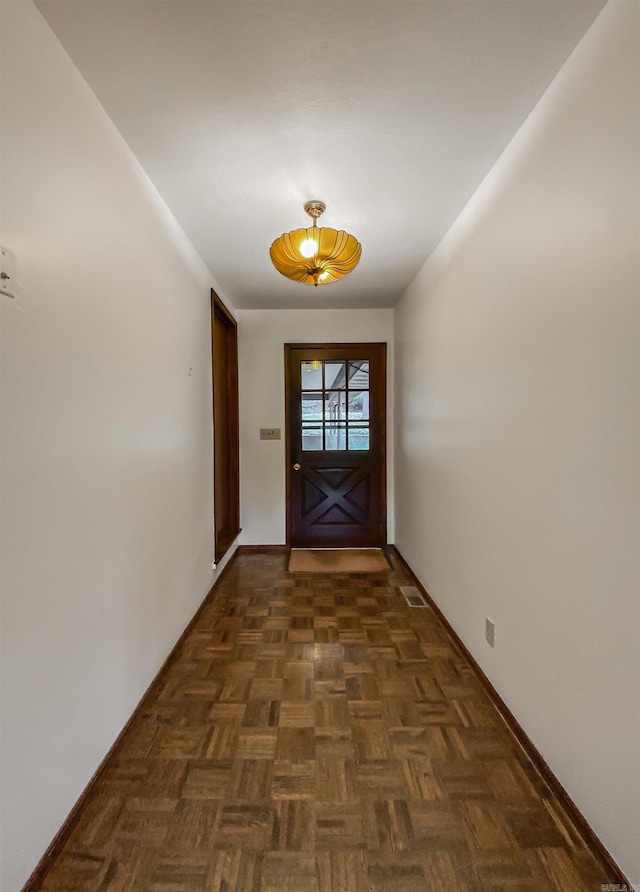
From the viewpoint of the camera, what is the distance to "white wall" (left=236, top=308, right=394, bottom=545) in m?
4.15

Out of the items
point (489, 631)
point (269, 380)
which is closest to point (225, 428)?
point (269, 380)

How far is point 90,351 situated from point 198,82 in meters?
0.96

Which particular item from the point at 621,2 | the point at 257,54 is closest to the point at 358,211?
the point at 257,54

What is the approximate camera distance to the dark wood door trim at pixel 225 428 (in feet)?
11.0

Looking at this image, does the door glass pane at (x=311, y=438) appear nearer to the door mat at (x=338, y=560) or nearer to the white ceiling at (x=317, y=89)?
the door mat at (x=338, y=560)

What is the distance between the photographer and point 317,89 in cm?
143

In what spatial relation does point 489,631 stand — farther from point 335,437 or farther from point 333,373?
point 333,373

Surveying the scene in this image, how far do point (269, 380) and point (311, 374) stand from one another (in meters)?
0.42

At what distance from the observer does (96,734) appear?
1443 millimetres

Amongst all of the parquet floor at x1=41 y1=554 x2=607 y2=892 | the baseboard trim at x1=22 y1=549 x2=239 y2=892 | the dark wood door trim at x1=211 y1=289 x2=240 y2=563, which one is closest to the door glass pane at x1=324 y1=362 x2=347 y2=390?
the dark wood door trim at x1=211 y1=289 x2=240 y2=563

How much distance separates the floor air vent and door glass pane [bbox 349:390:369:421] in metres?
1.72

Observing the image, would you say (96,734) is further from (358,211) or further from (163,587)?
(358,211)

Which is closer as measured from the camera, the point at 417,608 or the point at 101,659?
the point at 101,659

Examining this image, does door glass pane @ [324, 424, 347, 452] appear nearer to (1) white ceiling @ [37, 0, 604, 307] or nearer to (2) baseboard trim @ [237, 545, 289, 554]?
(2) baseboard trim @ [237, 545, 289, 554]
